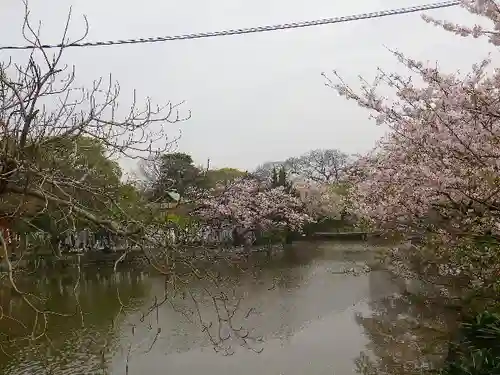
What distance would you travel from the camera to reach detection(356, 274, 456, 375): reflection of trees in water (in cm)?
525

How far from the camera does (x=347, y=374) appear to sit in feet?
19.3

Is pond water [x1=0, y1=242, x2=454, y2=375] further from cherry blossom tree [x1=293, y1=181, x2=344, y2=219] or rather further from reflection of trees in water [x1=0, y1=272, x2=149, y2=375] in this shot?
cherry blossom tree [x1=293, y1=181, x2=344, y2=219]

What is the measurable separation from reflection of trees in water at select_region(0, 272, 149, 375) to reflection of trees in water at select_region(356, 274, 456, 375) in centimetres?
303

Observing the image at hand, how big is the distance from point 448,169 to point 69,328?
6668 millimetres

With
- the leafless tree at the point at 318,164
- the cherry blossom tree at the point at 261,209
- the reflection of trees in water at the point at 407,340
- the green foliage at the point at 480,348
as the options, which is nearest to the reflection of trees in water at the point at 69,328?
the green foliage at the point at 480,348

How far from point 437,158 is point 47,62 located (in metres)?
2.75

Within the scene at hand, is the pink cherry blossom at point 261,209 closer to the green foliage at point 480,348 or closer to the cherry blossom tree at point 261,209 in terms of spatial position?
the cherry blossom tree at point 261,209

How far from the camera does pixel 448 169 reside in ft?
12.8

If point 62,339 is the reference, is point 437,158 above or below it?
above

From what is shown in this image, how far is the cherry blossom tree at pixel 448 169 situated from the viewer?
3350 millimetres

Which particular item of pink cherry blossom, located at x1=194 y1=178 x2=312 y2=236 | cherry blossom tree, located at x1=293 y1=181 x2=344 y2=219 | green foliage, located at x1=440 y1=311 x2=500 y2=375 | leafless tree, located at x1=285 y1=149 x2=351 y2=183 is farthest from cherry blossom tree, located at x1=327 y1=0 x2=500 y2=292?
leafless tree, located at x1=285 y1=149 x2=351 y2=183

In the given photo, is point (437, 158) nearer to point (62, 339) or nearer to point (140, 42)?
point (140, 42)

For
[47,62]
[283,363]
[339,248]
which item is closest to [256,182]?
[339,248]

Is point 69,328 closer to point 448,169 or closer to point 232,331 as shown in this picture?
point 232,331
